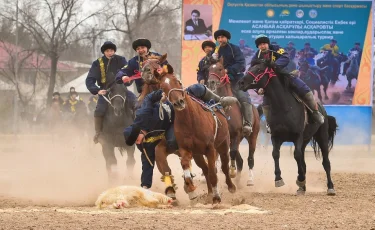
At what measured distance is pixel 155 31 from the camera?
4538 cm

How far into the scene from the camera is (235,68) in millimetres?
15820

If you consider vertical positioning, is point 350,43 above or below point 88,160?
above

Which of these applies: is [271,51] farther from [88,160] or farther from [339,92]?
[339,92]

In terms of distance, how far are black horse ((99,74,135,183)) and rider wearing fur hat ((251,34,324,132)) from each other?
8.71 feet

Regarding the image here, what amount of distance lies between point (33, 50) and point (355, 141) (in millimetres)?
20557

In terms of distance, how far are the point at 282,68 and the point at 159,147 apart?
2976 mm

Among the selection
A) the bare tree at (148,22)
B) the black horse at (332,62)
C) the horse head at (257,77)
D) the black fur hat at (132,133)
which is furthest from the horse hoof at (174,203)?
the bare tree at (148,22)

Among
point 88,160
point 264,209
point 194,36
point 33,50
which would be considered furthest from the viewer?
point 33,50

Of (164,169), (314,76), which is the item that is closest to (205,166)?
(164,169)

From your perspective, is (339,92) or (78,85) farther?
(78,85)

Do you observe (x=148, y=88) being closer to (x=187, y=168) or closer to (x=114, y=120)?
(x=187, y=168)

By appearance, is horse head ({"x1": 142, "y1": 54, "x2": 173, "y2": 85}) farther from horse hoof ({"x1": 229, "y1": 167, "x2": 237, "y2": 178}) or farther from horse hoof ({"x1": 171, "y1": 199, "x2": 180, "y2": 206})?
horse hoof ({"x1": 229, "y1": 167, "x2": 237, "y2": 178})

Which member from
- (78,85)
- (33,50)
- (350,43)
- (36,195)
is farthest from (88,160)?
(78,85)

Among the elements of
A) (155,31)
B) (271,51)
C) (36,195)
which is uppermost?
(155,31)
